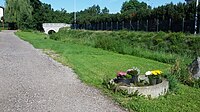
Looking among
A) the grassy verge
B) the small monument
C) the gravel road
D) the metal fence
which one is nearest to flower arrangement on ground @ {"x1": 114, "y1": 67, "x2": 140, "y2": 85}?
the gravel road

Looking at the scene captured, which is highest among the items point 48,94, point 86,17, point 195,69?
point 86,17

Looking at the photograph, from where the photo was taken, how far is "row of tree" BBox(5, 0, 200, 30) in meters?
43.4

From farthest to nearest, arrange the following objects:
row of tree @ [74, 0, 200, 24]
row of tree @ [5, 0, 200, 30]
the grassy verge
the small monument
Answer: row of tree @ [5, 0, 200, 30] → row of tree @ [74, 0, 200, 24] → the grassy verge → the small monument

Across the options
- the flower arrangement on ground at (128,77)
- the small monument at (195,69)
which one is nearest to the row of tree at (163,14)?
the small monument at (195,69)

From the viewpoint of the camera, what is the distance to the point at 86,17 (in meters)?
86.2

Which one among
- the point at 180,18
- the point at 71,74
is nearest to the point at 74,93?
the point at 71,74

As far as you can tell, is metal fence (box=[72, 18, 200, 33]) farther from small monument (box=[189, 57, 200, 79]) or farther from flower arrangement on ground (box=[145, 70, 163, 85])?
flower arrangement on ground (box=[145, 70, 163, 85])

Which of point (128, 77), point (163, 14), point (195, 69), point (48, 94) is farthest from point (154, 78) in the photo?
point (163, 14)

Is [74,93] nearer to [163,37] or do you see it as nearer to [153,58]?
[153,58]

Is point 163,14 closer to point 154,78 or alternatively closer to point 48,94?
point 154,78

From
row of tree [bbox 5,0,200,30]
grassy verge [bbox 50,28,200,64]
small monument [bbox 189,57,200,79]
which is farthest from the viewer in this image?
row of tree [bbox 5,0,200,30]

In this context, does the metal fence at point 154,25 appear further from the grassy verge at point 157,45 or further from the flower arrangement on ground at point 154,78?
the flower arrangement on ground at point 154,78

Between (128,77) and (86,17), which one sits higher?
(86,17)

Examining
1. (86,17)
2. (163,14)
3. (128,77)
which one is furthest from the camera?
(86,17)
